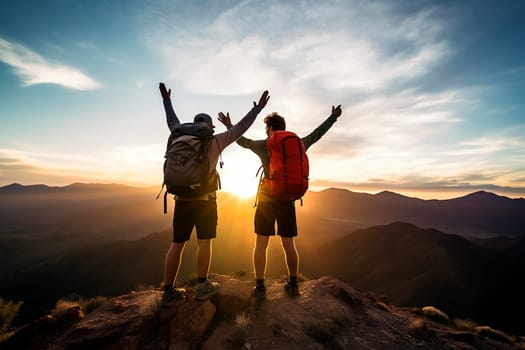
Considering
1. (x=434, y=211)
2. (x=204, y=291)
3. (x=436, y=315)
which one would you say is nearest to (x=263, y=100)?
(x=204, y=291)

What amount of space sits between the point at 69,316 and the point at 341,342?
13.7 feet

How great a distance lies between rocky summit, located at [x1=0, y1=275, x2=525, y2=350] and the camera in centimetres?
316

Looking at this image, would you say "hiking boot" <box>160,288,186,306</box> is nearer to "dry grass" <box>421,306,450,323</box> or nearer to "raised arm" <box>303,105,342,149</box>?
"raised arm" <box>303,105,342,149</box>

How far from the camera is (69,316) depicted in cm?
396

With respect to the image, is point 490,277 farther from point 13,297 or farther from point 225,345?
point 13,297

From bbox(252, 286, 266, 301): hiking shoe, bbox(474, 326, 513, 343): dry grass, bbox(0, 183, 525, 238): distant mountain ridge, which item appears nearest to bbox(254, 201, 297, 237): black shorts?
bbox(252, 286, 266, 301): hiking shoe


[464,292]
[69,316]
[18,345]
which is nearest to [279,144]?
[69,316]

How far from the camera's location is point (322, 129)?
14.3ft

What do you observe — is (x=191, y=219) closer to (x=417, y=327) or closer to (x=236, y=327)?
(x=236, y=327)

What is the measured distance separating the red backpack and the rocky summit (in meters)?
1.78

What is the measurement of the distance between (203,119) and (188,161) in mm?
708

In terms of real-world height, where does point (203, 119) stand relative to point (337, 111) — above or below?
below

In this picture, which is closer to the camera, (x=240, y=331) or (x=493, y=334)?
(x=240, y=331)

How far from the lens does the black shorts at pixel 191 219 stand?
3254mm
